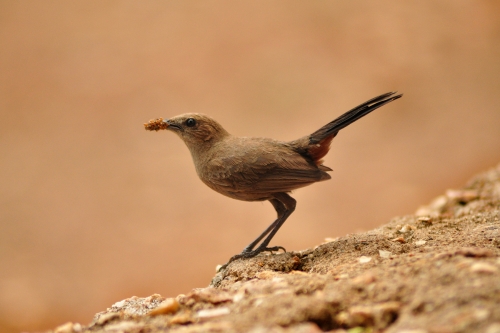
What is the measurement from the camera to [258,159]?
3535mm

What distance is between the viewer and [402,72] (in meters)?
8.33

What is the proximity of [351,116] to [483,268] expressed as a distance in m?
1.72

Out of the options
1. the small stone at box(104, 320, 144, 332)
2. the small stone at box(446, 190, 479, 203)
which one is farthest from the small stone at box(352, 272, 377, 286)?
the small stone at box(446, 190, 479, 203)

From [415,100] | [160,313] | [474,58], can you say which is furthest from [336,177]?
[160,313]

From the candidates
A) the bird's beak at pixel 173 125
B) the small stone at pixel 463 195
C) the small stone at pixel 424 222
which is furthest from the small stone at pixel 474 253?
the small stone at pixel 463 195

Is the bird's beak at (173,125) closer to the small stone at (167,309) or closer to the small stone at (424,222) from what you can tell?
the small stone at (167,309)

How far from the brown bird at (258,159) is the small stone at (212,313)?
49.7 inches

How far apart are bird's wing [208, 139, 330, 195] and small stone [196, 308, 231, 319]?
1.30 m

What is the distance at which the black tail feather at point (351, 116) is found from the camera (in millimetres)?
3451

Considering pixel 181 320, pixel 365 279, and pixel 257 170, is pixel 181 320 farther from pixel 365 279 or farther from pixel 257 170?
pixel 257 170

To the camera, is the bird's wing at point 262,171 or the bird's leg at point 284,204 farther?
the bird's leg at point 284,204

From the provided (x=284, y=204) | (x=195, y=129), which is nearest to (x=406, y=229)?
(x=284, y=204)

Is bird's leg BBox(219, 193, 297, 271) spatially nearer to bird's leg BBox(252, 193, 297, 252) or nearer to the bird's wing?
bird's leg BBox(252, 193, 297, 252)

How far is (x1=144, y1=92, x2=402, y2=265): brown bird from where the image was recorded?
3502 mm
